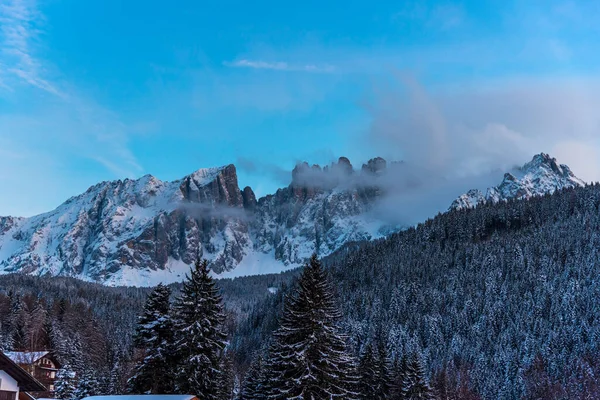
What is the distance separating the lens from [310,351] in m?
35.7

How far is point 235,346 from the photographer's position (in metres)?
183

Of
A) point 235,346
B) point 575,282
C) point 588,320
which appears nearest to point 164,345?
point 588,320

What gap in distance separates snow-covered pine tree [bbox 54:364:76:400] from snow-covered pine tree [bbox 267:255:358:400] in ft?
147

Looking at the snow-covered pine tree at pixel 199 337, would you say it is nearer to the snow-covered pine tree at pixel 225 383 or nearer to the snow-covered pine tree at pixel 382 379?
the snow-covered pine tree at pixel 225 383

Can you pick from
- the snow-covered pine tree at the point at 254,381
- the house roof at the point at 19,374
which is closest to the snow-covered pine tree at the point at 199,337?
the house roof at the point at 19,374

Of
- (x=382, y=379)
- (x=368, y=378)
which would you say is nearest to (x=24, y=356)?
(x=368, y=378)

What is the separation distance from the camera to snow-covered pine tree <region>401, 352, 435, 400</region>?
60.0 metres

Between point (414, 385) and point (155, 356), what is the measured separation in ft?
97.9

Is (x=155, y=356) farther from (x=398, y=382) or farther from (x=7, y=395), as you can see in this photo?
(x=398, y=382)

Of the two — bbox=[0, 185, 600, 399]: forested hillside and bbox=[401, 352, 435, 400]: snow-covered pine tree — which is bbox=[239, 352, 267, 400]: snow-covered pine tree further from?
bbox=[0, 185, 600, 399]: forested hillside

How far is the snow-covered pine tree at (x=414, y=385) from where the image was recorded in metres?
60.0

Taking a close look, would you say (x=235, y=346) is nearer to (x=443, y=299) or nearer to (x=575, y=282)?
(x=443, y=299)

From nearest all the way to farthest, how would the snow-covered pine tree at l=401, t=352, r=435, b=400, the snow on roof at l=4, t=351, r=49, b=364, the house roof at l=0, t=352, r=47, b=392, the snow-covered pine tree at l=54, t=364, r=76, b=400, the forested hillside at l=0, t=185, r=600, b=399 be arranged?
the house roof at l=0, t=352, r=47, b=392 → the snow-covered pine tree at l=401, t=352, r=435, b=400 → the snow-covered pine tree at l=54, t=364, r=76, b=400 → the snow on roof at l=4, t=351, r=49, b=364 → the forested hillside at l=0, t=185, r=600, b=399

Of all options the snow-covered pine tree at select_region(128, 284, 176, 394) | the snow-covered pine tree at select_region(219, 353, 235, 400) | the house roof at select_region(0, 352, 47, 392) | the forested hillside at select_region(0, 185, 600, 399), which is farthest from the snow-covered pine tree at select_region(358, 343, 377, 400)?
the house roof at select_region(0, 352, 47, 392)
